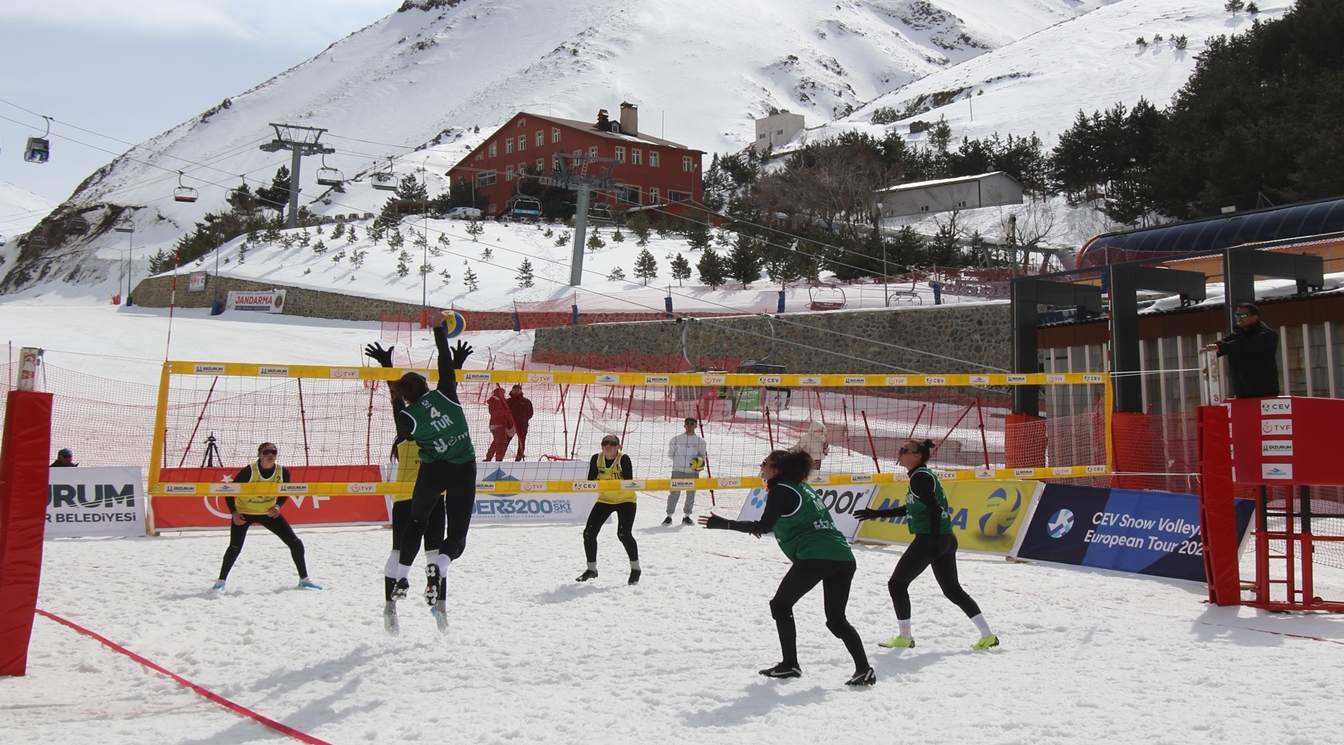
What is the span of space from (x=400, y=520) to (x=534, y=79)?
124968 millimetres

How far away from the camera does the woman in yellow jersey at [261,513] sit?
8.99m

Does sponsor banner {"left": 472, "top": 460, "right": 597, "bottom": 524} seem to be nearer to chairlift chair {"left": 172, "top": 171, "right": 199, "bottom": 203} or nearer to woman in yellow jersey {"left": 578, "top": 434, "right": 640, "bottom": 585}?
woman in yellow jersey {"left": 578, "top": 434, "right": 640, "bottom": 585}

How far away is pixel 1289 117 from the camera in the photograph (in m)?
38.6

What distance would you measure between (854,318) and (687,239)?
20.4 metres

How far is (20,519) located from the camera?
6.30m

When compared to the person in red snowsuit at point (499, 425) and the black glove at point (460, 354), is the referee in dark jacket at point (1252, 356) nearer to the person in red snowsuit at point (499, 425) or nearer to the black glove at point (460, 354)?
the black glove at point (460, 354)

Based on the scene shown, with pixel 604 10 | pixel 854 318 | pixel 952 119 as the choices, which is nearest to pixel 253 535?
pixel 854 318

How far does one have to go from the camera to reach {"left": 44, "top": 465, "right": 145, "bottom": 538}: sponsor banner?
1236cm

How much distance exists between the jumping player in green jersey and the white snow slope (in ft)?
0.67

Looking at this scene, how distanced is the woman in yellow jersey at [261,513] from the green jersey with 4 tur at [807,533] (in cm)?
498

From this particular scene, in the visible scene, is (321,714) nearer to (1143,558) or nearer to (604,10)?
(1143,558)

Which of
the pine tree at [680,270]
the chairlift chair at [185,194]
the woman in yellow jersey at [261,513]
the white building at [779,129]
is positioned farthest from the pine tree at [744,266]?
the white building at [779,129]

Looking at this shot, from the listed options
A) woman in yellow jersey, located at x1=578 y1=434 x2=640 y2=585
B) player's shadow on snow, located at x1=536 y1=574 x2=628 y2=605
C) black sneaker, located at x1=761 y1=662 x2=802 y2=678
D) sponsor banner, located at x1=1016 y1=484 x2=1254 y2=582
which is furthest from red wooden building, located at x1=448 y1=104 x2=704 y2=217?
black sneaker, located at x1=761 y1=662 x2=802 y2=678

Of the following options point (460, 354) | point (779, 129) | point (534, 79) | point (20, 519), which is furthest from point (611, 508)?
point (534, 79)
